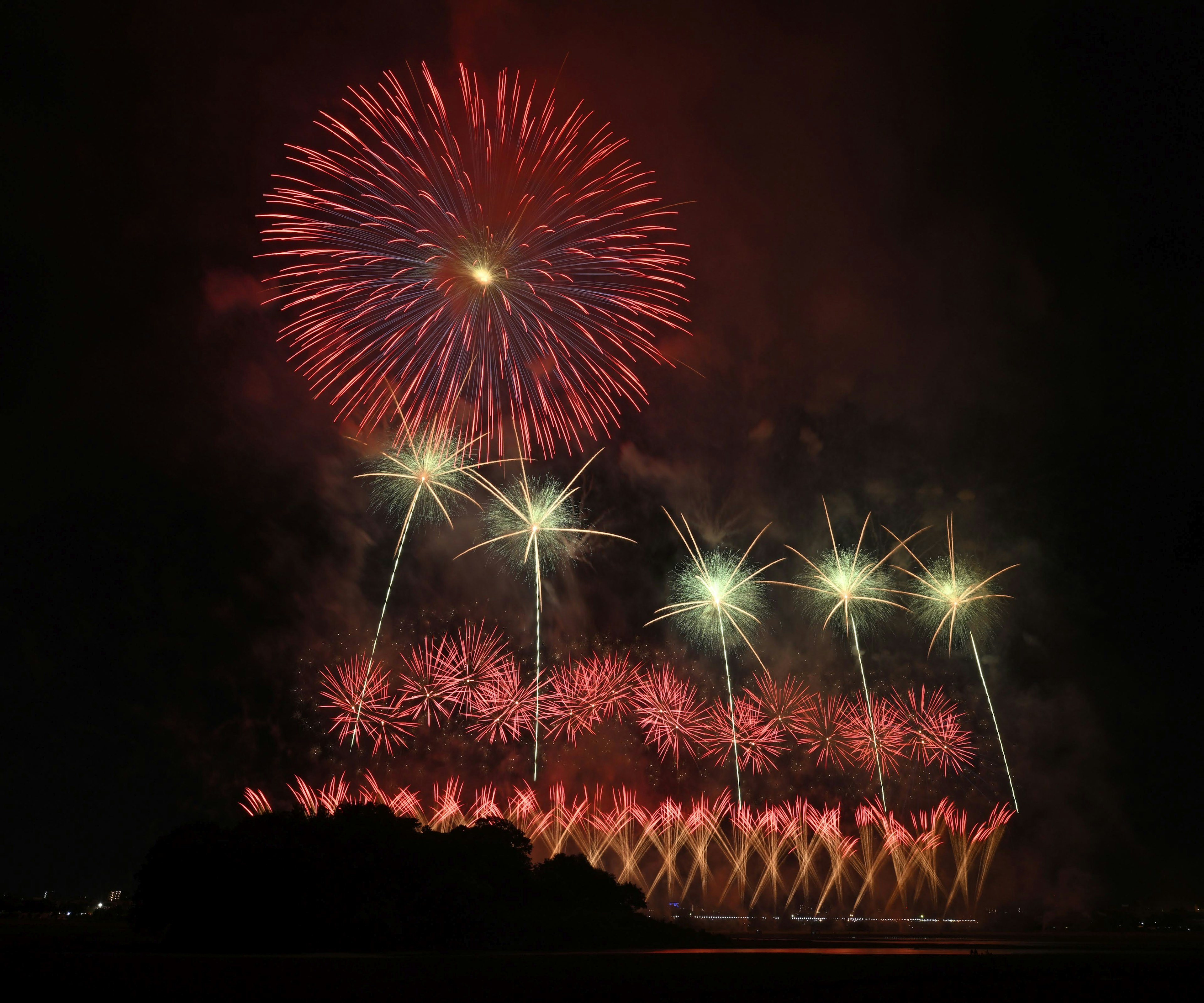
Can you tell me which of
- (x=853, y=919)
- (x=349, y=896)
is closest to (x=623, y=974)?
(x=349, y=896)

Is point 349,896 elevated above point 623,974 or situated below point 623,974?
above

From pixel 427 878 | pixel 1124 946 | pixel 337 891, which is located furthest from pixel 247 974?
pixel 1124 946

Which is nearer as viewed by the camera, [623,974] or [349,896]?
[623,974]

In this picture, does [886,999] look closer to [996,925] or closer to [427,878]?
[427,878]

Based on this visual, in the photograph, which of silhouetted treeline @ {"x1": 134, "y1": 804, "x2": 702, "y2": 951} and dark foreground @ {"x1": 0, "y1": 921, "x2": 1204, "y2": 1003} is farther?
silhouetted treeline @ {"x1": 134, "y1": 804, "x2": 702, "y2": 951}

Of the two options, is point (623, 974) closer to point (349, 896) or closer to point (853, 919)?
point (349, 896)

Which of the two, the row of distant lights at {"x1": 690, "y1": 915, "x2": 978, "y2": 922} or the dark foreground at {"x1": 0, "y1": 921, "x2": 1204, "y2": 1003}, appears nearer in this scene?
the dark foreground at {"x1": 0, "y1": 921, "x2": 1204, "y2": 1003}
